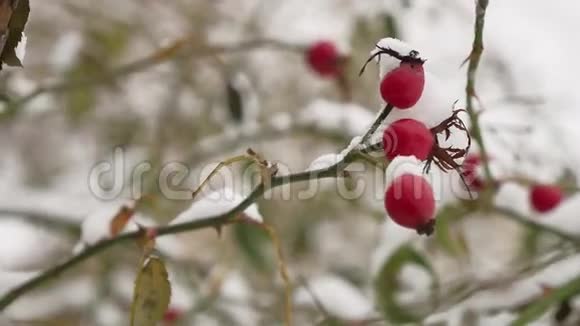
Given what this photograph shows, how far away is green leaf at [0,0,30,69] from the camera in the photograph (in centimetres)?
54

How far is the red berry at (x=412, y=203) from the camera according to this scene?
23.0 inches

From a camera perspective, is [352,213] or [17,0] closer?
[17,0]

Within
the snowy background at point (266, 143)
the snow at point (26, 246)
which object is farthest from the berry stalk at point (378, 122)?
the snow at point (26, 246)

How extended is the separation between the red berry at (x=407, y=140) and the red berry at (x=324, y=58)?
0.84m

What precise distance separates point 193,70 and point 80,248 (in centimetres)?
127

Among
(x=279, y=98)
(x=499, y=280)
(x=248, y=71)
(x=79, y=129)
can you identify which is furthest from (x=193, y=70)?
(x=499, y=280)

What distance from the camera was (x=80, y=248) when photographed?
2.81 feet

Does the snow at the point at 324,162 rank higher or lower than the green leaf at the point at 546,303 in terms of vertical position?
higher

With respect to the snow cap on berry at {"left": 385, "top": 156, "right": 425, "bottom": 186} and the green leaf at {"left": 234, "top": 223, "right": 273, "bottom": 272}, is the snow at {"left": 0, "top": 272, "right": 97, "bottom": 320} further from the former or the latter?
the snow cap on berry at {"left": 385, "top": 156, "right": 425, "bottom": 186}

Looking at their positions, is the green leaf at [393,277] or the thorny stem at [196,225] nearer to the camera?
the thorny stem at [196,225]

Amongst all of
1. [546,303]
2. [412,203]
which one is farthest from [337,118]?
[412,203]

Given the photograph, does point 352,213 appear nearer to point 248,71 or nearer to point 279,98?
point 279,98

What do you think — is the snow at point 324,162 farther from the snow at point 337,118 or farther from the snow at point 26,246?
the snow at point 26,246

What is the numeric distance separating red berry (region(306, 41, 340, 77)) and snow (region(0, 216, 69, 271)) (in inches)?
44.2
